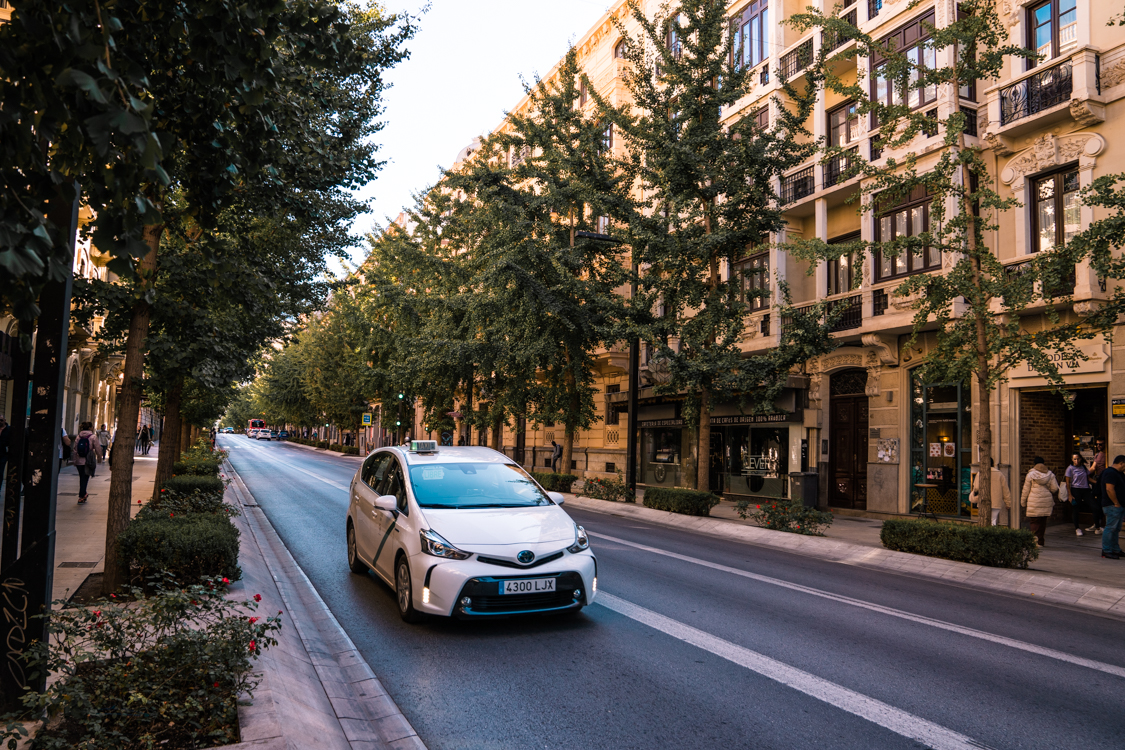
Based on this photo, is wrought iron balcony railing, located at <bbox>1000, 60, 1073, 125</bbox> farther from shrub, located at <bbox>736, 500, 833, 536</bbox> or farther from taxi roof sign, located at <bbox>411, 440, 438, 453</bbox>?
taxi roof sign, located at <bbox>411, 440, 438, 453</bbox>

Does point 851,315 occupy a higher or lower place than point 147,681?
higher

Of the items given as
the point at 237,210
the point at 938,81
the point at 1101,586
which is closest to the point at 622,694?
the point at 237,210

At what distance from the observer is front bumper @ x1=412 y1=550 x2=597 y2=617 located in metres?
6.41

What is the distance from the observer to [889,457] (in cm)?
2005

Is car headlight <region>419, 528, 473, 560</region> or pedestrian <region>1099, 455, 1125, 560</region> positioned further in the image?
pedestrian <region>1099, 455, 1125, 560</region>

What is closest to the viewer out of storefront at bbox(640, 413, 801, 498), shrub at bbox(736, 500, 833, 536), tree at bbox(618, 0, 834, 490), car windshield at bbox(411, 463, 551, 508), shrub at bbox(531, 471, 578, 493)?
car windshield at bbox(411, 463, 551, 508)

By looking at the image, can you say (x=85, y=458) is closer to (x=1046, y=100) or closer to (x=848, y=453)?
(x=848, y=453)

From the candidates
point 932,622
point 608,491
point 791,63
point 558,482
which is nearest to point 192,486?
point 932,622

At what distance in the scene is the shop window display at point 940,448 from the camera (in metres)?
18.3

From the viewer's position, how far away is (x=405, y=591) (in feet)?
23.0

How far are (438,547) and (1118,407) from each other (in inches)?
576

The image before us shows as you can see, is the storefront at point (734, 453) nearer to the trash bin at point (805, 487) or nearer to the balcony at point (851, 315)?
the trash bin at point (805, 487)

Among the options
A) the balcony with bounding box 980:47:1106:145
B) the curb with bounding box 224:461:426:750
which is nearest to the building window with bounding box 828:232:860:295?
the balcony with bounding box 980:47:1106:145

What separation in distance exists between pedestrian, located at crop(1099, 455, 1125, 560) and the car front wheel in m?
12.3
